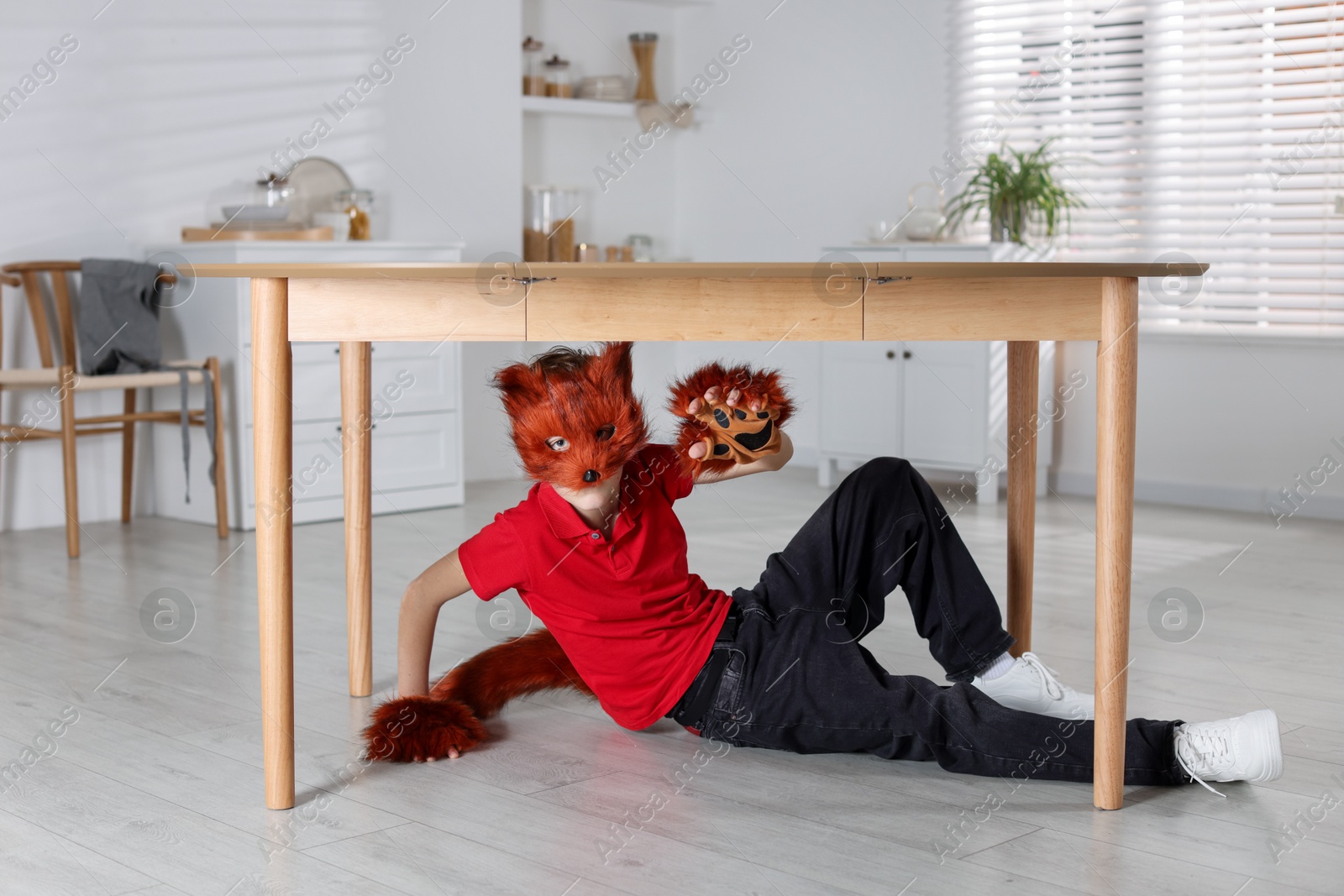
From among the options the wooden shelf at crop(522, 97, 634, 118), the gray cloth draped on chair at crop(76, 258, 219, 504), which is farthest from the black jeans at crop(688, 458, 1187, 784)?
the wooden shelf at crop(522, 97, 634, 118)

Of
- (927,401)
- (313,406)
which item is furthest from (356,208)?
(927,401)

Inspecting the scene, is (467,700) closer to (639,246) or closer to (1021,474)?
(1021,474)

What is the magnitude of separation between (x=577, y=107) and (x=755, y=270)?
410cm

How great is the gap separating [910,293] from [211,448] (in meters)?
2.85

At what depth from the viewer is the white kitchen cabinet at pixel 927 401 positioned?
450 centimetres

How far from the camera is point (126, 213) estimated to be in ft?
13.8

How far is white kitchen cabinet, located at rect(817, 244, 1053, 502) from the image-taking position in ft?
14.8

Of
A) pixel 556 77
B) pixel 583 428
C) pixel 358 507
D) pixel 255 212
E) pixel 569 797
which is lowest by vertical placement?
pixel 569 797

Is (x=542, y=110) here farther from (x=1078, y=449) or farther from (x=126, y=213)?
(x=1078, y=449)

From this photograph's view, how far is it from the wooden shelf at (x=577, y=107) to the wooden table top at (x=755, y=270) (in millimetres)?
3858

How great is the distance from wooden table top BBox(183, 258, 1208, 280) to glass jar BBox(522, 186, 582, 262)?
146 inches

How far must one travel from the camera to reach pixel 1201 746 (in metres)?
1.69

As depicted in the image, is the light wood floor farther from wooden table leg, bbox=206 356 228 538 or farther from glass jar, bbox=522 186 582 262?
glass jar, bbox=522 186 582 262

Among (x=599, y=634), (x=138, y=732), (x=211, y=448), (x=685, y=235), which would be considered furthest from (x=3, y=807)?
(x=685, y=235)
